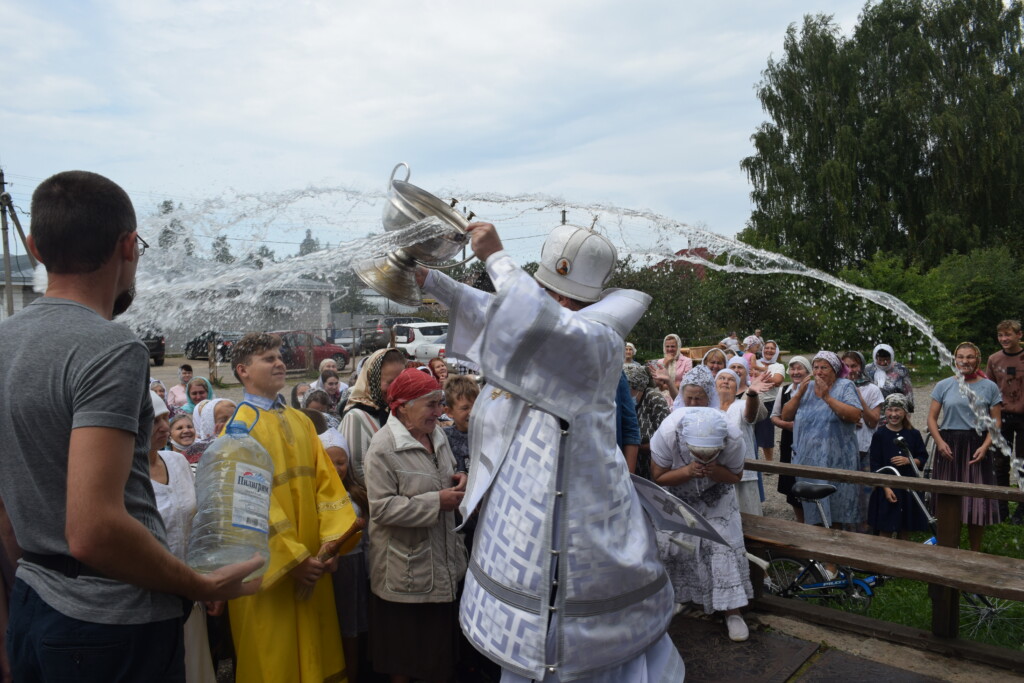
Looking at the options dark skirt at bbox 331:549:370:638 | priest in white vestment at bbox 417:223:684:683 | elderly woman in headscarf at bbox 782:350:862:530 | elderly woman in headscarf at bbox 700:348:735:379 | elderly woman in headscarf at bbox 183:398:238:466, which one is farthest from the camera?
elderly woman in headscarf at bbox 700:348:735:379

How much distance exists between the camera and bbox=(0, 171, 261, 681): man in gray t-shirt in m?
1.63

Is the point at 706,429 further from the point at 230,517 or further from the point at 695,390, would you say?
the point at 230,517

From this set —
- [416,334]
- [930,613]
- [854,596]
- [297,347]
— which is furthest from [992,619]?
[416,334]

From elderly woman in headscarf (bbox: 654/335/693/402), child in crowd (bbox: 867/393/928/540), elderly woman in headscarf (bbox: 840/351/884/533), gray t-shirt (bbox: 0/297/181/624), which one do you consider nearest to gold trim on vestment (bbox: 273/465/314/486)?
gray t-shirt (bbox: 0/297/181/624)

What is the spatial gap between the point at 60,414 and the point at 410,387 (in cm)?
217

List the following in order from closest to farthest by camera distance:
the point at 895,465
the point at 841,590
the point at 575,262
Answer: the point at 575,262 → the point at 841,590 → the point at 895,465

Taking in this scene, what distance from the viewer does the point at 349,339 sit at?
266 inches

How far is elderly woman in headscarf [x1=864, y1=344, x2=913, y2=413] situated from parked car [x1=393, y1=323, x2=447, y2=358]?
390 inches

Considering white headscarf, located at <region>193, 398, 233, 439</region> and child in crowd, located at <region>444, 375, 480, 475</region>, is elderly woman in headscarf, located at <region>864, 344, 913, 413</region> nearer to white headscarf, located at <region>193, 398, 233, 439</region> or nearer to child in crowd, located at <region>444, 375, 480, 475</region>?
child in crowd, located at <region>444, 375, 480, 475</region>

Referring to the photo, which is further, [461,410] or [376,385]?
[376,385]

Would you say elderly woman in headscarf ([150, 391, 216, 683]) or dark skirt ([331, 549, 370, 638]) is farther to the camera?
dark skirt ([331, 549, 370, 638])

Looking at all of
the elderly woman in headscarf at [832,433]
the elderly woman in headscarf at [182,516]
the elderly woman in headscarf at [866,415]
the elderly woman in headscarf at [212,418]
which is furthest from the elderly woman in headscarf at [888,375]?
the elderly woman in headscarf at [182,516]

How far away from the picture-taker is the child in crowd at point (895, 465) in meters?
5.95

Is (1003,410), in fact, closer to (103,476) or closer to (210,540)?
(210,540)
